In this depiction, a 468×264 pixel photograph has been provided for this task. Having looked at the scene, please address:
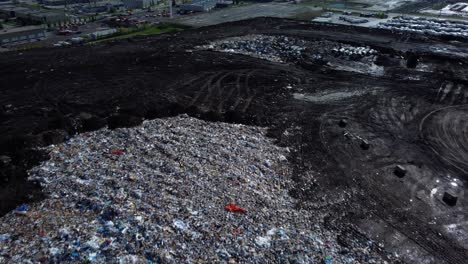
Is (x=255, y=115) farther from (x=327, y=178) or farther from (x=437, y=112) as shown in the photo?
(x=437, y=112)

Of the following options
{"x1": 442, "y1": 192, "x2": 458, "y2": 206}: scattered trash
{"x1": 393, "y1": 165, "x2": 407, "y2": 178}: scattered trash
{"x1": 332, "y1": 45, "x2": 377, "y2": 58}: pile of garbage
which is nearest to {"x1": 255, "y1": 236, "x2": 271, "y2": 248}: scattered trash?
{"x1": 393, "y1": 165, "x2": 407, "y2": 178}: scattered trash

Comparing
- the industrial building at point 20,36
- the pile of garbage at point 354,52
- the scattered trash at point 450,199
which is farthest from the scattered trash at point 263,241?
the industrial building at point 20,36

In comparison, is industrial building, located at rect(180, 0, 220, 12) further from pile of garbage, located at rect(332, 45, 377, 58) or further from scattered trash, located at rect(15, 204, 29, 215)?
scattered trash, located at rect(15, 204, 29, 215)

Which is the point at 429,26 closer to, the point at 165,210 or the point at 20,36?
the point at 165,210

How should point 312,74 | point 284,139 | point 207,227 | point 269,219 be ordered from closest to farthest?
point 207,227 → point 269,219 → point 284,139 → point 312,74

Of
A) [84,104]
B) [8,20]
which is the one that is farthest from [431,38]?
[8,20]

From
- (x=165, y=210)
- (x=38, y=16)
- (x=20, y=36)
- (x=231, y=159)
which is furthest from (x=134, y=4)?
(x=165, y=210)

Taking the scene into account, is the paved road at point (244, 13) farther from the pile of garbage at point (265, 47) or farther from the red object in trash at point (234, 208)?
the red object in trash at point (234, 208)

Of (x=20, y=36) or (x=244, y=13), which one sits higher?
(x=244, y=13)
